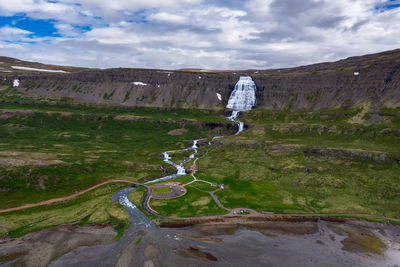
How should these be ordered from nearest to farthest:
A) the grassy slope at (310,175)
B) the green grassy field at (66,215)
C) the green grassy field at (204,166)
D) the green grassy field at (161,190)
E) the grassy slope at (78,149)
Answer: the green grassy field at (66,215), the green grassy field at (204,166), the grassy slope at (310,175), the grassy slope at (78,149), the green grassy field at (161,190)

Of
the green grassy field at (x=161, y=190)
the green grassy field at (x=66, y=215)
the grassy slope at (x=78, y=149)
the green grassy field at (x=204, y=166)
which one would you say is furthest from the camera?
the green grassy field at (x=161, y=190)

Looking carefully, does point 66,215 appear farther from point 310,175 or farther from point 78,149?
point 310,175

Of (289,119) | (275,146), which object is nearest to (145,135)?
(275,146)

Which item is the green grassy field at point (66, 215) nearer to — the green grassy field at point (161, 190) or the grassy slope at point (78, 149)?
the grassy slope at point (78, 149)

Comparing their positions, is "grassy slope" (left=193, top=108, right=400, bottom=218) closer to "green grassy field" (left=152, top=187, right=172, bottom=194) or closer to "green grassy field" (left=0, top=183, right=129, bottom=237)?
"green grassy field" (left=152, top=187, right=172, bottom=194)

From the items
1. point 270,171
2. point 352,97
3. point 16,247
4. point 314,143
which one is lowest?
point 16,247

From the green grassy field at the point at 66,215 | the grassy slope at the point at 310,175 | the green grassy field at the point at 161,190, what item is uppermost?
the grassy slope at the point at 310,175

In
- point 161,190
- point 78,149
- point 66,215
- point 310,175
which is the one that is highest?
point 310,175

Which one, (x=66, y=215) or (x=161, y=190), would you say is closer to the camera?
(x=66, y=215)

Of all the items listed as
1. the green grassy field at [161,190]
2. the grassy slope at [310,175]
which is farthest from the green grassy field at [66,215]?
the grassy slope at [310,175]


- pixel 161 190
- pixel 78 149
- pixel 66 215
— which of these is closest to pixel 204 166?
pixel 161 190

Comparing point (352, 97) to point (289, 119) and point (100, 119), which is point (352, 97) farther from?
point (100, 119)
